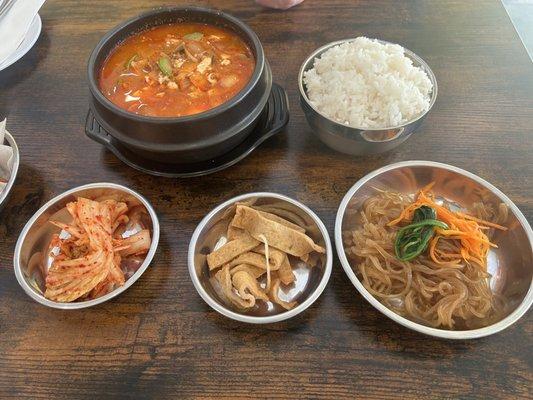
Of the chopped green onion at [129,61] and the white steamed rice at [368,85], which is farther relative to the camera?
the chopped green onion at [129,61]

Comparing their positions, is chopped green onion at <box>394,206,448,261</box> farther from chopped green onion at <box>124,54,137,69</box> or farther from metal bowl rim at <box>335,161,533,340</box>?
chopped green onion at <box>124,54,137,69</box>

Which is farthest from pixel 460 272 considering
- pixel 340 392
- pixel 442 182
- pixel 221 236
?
pixel 221 236

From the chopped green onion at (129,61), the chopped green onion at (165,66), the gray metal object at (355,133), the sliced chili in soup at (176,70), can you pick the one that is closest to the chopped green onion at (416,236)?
the gray metal object at (355,133)

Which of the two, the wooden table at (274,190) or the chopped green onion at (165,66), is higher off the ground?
the chopped green onion at (165,66)

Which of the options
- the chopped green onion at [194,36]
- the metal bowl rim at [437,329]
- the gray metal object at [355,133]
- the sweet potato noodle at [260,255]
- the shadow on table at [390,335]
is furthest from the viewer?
the chopped green onion at [194,36]

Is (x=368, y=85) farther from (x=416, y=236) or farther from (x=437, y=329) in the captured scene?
(x=437, y=329)

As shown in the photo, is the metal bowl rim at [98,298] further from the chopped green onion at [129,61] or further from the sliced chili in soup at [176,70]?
the chopped green onion at [129,61]

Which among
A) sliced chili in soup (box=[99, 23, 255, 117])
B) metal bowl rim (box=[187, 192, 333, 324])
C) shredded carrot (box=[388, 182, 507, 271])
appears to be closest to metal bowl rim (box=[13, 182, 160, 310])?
metal bowl rim (box=[187, 192, 333, 324])
